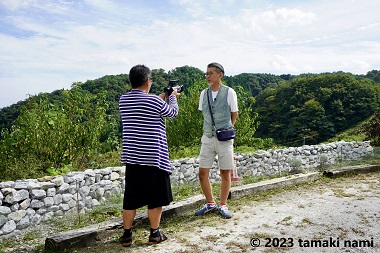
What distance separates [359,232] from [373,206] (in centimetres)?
115

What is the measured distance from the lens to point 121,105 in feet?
11.4

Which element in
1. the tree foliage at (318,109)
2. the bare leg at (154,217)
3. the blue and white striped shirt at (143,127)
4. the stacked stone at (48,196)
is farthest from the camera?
the tree foliage at (318,109)

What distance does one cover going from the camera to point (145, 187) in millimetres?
3465

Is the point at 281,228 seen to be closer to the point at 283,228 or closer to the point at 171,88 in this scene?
the point at 283,228

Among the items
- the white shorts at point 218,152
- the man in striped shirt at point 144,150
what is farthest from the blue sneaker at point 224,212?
the man in striped shirt at point 144,150

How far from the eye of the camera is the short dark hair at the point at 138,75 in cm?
346

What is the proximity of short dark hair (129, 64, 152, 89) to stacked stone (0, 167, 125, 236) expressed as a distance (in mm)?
1950

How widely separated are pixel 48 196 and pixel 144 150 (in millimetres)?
2359

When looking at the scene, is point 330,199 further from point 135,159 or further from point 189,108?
point 189,108

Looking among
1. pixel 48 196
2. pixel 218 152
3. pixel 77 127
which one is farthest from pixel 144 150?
pixel 77 127

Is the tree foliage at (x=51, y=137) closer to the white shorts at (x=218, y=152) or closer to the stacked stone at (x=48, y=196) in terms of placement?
the stacked stone at (x=48, y=196)

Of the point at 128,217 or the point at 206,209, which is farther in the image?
the point at 206,209

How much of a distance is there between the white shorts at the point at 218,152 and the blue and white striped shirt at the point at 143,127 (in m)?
1.08

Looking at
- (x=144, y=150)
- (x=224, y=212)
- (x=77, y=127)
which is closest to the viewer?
(x=144, y=150)
